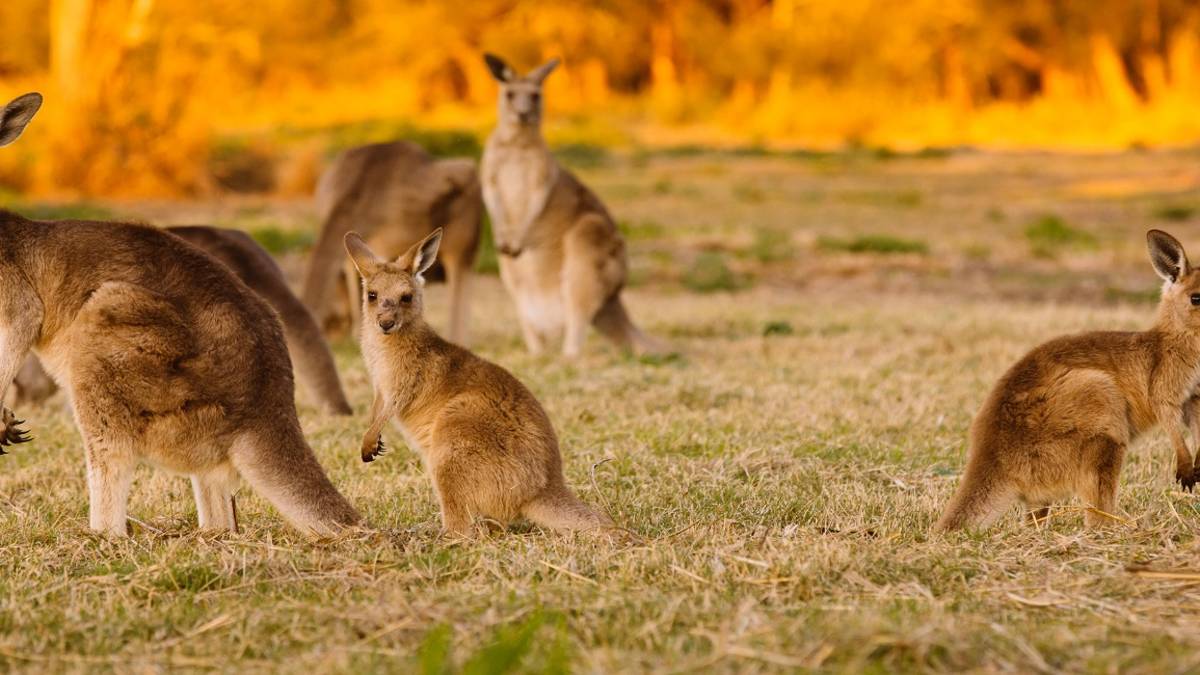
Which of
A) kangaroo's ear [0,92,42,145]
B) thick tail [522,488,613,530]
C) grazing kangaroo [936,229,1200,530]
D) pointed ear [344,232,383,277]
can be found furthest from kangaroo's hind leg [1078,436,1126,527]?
kangaroo's ear [0,92,42,145]

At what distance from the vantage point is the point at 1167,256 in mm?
5078

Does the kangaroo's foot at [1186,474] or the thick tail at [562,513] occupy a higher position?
the kangaroo's foot at [1186,474]

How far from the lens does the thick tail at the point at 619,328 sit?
8742mm

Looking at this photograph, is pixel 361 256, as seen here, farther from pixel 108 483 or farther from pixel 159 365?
pixel 108 483

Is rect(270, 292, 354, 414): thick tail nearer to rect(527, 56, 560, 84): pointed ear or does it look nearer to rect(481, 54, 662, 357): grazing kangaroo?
rect(481, 54, 662, 357): grazing kangaroo

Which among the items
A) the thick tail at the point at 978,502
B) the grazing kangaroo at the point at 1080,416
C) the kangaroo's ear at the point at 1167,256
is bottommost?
the thick tail at the point at 978,502

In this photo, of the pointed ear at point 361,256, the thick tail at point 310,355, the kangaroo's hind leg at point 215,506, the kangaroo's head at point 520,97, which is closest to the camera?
the kangaroo's hind leg at point 215,506

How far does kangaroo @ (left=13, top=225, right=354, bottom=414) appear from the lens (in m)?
6.37

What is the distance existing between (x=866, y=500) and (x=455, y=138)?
15744 mm

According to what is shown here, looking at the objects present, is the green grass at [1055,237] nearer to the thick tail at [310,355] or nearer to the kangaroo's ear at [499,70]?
the kangaroo's ear at [499,70]

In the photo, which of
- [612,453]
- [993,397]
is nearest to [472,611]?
[993,397]

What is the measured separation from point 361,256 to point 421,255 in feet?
0.70

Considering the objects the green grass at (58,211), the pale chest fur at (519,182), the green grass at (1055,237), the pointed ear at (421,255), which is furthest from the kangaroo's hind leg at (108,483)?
the green grass at (1055,237)

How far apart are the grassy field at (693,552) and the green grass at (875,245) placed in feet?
11.2
